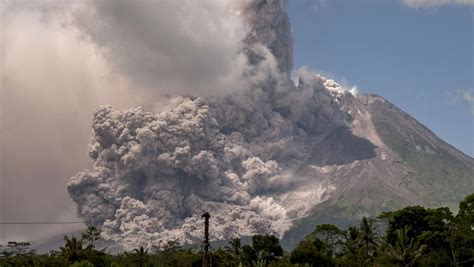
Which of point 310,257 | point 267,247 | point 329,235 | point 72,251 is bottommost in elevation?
point 310,257

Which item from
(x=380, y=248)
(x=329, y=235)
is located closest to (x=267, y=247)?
(x=329, y=235)

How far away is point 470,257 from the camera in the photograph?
97.2 metres

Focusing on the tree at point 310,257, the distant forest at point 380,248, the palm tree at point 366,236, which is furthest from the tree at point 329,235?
the tree at point 310,257

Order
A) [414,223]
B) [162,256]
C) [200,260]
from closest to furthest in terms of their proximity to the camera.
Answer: [414,223], [200,260], [162,256]

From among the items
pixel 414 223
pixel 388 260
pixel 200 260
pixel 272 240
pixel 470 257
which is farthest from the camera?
pixel 272 240

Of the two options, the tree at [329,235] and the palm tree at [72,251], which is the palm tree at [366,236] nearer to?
the tree at [329,235]

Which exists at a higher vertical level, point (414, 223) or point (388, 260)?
point (414, 223)

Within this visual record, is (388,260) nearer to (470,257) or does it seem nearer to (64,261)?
(470,257)

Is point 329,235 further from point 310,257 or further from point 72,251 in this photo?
point 72,251

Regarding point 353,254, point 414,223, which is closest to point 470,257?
point 414,223

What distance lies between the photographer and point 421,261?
93.5 metres

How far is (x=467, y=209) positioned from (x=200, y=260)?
55324 mm

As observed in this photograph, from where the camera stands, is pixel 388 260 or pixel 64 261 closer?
pixel 388 260

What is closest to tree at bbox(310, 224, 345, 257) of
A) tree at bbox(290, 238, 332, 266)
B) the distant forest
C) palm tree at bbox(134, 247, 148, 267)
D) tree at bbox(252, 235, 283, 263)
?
the distant forest
